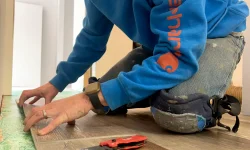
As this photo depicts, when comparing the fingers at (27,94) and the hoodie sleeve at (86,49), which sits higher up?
the hoodie sleeve at (86,49)

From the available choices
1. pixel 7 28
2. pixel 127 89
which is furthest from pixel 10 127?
pixel 7 28

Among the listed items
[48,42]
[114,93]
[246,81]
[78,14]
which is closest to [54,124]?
[114,93]

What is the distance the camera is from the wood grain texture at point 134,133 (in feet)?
1.71

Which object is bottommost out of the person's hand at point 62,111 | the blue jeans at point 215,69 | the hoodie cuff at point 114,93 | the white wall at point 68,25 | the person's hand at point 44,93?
the person's hand at point 44,93

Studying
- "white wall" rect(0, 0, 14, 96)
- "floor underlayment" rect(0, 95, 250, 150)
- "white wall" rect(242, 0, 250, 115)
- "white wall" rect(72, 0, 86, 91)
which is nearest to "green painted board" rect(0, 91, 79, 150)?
"floor underlayment" rect(0, 95, 250, 150)

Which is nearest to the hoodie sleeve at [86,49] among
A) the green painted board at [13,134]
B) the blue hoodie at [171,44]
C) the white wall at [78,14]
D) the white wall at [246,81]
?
the green painted board at [13,134]

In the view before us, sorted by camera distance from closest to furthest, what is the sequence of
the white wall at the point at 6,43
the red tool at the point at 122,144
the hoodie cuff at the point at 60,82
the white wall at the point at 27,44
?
the red tool at the point at 122,144 < the hoodie cuff at the point at 60,82 < the white wall at the point at 6,43 < the white wall at the point at 27,44

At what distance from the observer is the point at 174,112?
0.62 meters

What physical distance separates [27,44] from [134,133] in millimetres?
→ 2829

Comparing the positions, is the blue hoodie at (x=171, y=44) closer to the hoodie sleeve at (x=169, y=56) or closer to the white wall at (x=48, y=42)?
the hoodie sleeve at (x=169, y=56)

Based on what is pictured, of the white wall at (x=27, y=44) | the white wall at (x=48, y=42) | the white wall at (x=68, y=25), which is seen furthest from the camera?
the white wall at (x=48, y=42)

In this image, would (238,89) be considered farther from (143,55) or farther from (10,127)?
(10,127)

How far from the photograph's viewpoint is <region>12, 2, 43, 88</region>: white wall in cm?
317

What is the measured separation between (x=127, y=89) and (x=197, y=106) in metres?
0.15
